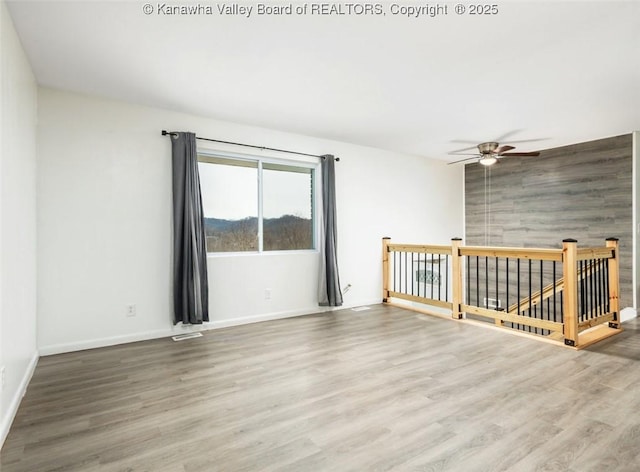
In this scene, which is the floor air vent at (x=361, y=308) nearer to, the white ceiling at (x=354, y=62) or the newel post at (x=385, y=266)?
the newel post at (x=385, y=266)

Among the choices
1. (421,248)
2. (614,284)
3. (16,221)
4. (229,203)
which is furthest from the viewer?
(421,248)

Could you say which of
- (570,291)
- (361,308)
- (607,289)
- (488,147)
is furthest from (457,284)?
(488,147)

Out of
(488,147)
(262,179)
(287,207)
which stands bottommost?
(287,207)

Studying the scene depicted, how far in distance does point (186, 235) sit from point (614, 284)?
498 centimetres

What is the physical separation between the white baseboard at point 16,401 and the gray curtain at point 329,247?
10.1 feet

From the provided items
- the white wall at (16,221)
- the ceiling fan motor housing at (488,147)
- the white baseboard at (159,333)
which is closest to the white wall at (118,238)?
the white baseboard at (159,333)

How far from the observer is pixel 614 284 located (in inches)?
160

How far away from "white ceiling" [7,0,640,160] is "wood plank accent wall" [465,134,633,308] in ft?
2.98

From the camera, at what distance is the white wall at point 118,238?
10.7 feet

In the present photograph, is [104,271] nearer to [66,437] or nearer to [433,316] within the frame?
[66,437]

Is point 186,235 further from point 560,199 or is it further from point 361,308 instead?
point 560,199

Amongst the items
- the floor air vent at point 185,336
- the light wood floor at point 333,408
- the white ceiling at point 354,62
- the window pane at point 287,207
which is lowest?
the light wood floor at point 333,408

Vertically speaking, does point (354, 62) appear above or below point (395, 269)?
above

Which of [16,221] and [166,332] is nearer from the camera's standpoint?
[16,221]
